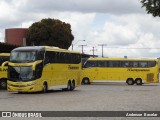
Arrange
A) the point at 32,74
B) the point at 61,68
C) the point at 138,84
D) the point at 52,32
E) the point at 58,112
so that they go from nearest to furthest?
the point at 58,112 → the point at 32,74 → the point at 61,68 → the point at 138,84 → the point at 52,32

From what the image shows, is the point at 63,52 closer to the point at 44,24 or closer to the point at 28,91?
the point at 28,91

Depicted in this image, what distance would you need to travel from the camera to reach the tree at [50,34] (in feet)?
302

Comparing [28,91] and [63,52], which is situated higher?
[63,52]

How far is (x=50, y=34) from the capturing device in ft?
303

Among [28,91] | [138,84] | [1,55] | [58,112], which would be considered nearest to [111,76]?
[138,84]

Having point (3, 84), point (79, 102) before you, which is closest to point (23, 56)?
point (3, 84)

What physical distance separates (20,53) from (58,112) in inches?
614

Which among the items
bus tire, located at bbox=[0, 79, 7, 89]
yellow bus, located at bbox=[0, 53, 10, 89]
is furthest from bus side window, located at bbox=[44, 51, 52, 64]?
bus tire, located at bbox=[0, 79, 7, 89]

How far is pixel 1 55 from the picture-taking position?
135ft

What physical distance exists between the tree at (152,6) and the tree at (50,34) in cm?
7601

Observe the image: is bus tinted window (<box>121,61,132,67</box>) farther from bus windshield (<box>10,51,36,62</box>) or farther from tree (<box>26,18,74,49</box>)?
tree (<box>26,18,74,49</box>)

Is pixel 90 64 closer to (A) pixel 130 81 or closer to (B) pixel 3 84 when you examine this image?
(A) pixel 130 81

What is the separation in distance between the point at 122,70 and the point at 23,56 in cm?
2345

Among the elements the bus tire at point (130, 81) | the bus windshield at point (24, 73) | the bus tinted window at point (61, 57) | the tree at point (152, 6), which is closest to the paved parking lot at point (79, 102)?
the bus windshield at point (24, 73)
